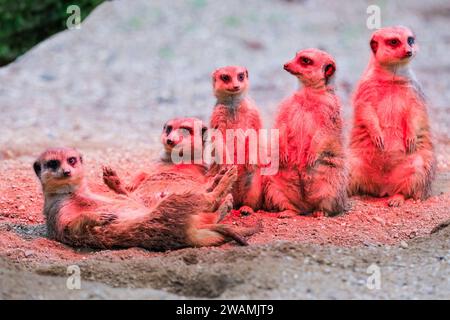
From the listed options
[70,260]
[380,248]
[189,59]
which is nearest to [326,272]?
[380,248]

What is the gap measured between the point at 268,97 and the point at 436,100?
1811 mm

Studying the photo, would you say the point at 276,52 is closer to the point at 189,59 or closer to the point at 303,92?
the point at 189,59

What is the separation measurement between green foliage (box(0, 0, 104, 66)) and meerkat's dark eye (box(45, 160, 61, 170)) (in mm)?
1233

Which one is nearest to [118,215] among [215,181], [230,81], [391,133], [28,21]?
[215,181]

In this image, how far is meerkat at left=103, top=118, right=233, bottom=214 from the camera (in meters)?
5.29

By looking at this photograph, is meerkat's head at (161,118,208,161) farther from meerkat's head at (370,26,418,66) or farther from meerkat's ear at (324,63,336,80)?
meerkat's head at (370,26,418,66)

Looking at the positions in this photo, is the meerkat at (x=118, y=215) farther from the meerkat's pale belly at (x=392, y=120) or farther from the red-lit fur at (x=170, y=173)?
the meerkat's pale belly at (x=392, y=120)

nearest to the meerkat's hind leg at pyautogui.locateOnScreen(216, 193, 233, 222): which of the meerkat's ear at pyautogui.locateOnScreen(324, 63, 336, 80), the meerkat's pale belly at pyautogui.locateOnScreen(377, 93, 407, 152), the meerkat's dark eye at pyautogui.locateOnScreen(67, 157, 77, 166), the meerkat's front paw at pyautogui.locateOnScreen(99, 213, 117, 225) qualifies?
the meerkat's front paw at pyautogui.locateOnScreen(99, 213, 117, 225)

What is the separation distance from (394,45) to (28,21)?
2353mm

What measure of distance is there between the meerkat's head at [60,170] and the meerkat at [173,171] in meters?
0.30

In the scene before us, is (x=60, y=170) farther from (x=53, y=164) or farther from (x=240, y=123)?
(x=240, y=123)

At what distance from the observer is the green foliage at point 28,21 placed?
19.0 feet

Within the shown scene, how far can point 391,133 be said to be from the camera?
589 centimetres

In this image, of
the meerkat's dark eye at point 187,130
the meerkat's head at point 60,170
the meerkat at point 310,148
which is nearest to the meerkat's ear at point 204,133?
the meerkat's dark eye at point 187,130
